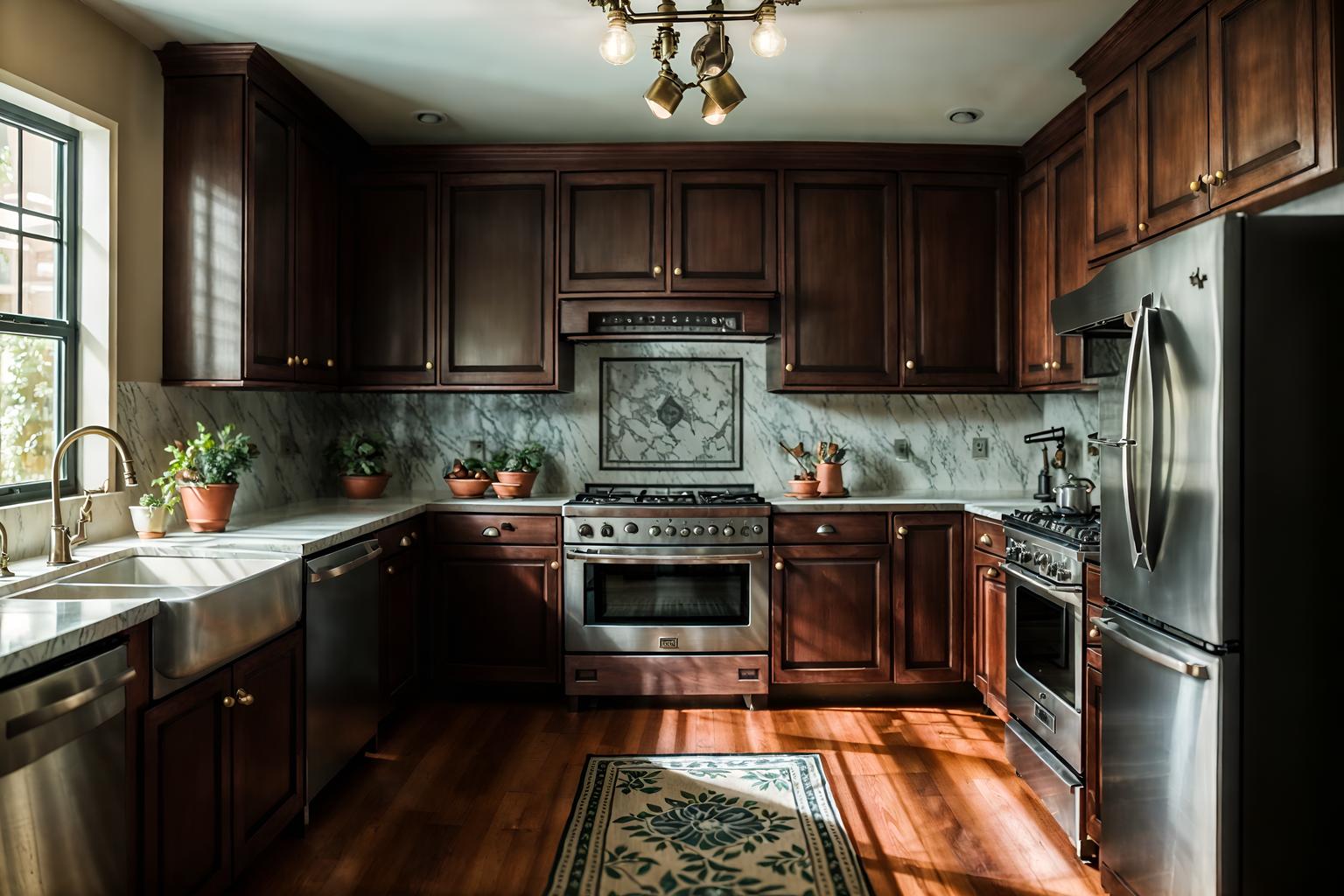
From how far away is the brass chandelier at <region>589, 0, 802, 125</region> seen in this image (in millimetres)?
2053

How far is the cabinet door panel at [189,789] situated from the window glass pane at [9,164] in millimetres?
1541

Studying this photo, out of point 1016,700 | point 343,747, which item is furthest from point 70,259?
point 1016,700

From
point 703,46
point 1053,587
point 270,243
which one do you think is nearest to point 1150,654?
point 1053,587

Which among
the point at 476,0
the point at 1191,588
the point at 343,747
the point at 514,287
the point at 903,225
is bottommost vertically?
the point at 343,747

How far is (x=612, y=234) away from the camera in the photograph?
373 cm

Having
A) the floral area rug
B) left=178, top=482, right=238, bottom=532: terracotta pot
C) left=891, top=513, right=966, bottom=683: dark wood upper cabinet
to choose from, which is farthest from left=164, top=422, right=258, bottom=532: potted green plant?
left=891, top=513, right=966, bottom=683: dark wood upper cabinet

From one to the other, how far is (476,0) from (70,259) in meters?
1.50

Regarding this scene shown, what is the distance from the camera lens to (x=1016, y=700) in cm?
290

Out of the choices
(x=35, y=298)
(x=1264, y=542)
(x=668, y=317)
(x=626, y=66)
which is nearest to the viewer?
(x=1264, y=542)

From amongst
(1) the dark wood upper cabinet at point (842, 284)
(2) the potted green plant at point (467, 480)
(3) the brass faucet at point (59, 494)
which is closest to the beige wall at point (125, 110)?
(3) the brass faucet at point (59, 494)

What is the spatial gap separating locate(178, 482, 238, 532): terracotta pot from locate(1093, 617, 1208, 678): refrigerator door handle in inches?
107

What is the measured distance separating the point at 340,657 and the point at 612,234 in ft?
6.95

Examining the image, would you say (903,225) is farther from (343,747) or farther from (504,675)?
(343,747)

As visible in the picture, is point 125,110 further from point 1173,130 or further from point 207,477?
point 1173,130
